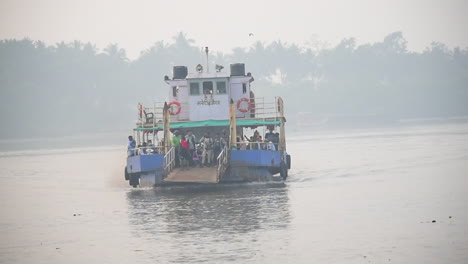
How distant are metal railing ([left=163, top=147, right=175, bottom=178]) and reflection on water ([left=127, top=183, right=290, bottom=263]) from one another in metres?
0.88

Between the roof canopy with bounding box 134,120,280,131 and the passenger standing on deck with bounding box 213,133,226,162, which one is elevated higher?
the roof canopy with bounding box 134,120,280,131

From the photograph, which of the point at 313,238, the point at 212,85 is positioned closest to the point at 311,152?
the point at 212,85

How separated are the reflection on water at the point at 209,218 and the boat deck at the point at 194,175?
0.63 m

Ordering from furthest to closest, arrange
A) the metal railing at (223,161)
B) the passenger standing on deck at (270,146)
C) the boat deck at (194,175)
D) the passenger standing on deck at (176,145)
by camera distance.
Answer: the passenger standing on deck at (270,146) → the passenger standing on deck at (176,145) → the metal railing at (223,161) → the boat deck at (194,175)

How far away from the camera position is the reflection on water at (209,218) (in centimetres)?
2706

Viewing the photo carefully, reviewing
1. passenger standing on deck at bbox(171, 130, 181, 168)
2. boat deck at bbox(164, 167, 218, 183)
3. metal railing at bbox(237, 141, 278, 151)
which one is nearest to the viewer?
boat deck at bbox(164, 167, 218, 183)

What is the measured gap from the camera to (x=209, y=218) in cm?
3278

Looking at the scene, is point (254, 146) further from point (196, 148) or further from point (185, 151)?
point (185, 151)

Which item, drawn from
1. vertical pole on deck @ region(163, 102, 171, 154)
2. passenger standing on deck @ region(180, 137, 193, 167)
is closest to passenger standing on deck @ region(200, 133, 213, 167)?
passenger standing on deck @ region(180, 137, 193, 167)

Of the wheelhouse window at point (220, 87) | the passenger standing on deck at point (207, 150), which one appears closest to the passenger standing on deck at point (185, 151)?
the passenger standing on deck at point (207, 150)

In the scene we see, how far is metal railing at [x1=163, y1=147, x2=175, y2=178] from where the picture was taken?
4150 centimetres

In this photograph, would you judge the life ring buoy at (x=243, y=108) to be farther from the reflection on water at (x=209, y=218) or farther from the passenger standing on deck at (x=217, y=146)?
the reflection on water at (x=209, y=218)

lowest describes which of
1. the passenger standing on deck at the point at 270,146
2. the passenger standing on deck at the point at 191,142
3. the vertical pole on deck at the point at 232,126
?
Result: the passenger standing on deck at the point at 270,146

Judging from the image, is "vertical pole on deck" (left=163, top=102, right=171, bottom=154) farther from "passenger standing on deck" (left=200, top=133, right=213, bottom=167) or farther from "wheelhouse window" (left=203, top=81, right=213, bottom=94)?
"wheelhouse window" (left=203, top=81, right=213, bottom=94)
